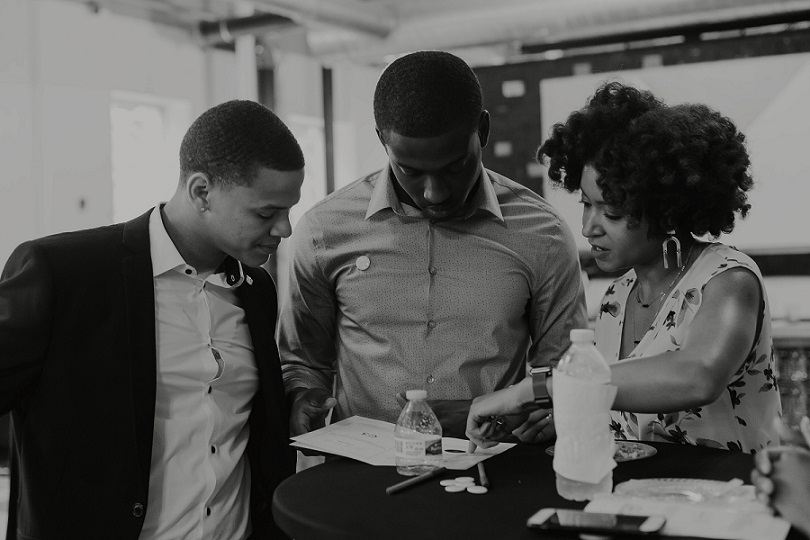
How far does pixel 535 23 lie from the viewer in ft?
20.7

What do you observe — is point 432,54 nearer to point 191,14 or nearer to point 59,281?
point 59,281

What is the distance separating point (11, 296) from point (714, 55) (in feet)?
18.0

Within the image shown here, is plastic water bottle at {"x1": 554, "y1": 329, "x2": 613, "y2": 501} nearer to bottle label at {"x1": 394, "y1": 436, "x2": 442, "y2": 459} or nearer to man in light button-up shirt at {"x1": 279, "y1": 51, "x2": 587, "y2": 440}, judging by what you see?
bottle label at {"x1": 394, "y1": 436, "x2": 442, "y2": 459}

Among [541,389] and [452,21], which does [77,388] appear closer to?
[541,389]

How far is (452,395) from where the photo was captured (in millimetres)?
2281

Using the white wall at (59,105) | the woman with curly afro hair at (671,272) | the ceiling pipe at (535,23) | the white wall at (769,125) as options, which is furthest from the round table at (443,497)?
the ceiling pipe at (535,23)

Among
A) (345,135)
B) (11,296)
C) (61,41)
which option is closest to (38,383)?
(11,296)

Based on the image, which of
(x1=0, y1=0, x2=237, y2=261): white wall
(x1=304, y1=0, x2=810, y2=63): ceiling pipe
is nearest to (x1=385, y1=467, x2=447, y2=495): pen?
(x1=0, y1=0, x2=237, y2=261): white wall

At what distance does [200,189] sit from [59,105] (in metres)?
4.31

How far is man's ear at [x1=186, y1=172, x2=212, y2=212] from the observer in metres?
2.01

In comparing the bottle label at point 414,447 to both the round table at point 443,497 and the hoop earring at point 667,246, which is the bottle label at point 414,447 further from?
the hoop earring at point 667,246

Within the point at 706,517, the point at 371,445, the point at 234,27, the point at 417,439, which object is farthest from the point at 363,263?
the point at 234,27

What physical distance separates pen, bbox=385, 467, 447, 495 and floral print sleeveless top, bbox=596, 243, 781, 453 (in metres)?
0.59

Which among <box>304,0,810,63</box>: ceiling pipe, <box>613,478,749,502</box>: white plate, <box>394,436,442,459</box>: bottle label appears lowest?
<box>613,478,749,502</box>: white plate
